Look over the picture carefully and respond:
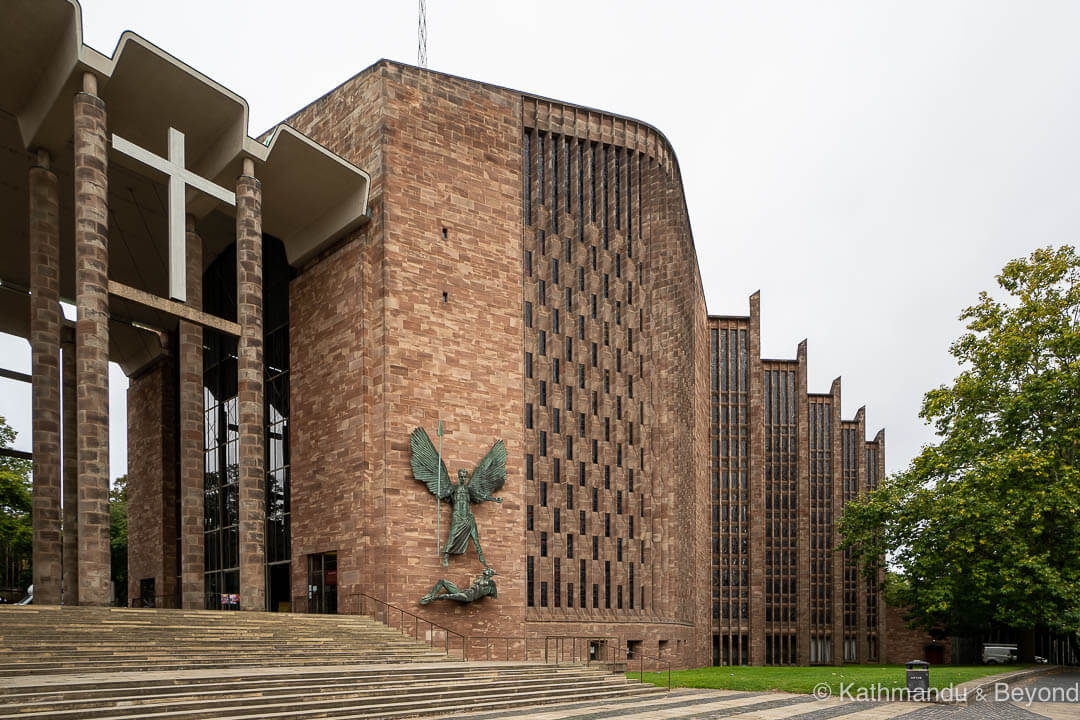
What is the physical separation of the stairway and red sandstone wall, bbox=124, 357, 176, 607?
52.7 ft

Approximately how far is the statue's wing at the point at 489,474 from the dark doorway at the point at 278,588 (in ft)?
23.3

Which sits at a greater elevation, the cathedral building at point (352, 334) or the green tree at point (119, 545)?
the cathedral building at point (352, 334)

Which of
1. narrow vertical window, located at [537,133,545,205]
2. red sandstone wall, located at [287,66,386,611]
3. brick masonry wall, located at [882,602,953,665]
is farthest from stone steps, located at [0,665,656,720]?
brick masonry wall, located at [882,602,953,665]

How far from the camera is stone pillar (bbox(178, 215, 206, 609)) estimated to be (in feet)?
76.8

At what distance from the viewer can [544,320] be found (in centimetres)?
3400

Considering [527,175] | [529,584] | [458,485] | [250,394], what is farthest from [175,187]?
[529,584]

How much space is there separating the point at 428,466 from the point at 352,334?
15.8ft

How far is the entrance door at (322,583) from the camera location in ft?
88.7

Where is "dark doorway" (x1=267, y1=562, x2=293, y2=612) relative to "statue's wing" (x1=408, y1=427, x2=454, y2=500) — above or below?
below

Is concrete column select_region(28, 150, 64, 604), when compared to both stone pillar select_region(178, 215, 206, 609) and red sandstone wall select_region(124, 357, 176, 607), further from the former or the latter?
red sandstone wall select_region(124, 357, 176, 607)

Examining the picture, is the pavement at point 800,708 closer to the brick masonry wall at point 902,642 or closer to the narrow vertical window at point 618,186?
the narrow vertical window at point 618,186

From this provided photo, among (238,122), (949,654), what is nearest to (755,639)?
(949,654)

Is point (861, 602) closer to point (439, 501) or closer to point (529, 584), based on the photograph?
point (529, 584)

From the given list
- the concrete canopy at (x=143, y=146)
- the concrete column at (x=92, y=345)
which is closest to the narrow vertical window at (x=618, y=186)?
the concrete canopy at (x=143, y=146)
